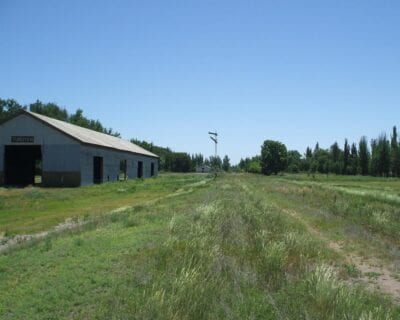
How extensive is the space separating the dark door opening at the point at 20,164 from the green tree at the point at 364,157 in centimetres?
8873

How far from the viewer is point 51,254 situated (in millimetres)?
10852

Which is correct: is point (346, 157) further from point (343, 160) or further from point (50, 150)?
point (50, 150)

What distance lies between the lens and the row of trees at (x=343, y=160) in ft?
379

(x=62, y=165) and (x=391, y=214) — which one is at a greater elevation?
(x=62, y=165)

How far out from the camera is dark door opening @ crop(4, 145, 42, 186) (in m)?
48.7

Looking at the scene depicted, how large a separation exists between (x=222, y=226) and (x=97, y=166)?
40.6 metres

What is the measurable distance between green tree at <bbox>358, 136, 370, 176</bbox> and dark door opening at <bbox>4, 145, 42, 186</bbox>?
88.7 metres

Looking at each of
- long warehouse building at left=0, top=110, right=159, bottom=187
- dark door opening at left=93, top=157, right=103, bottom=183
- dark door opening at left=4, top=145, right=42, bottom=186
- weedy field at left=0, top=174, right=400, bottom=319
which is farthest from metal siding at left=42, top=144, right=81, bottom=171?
weedy field at left=0, top=174, right=400, bottom=319

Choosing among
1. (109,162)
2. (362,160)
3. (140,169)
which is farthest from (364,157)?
(109,162)

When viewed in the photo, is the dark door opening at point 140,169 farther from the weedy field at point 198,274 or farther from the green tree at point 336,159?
the green tree at point 336,159

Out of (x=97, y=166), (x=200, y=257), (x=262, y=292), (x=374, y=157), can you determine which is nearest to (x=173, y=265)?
(x=200, y=257)

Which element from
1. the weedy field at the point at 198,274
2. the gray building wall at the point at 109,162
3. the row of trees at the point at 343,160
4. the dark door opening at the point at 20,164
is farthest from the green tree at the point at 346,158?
the weedy field at the point at 198,274

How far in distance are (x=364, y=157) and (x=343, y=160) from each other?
11.3m

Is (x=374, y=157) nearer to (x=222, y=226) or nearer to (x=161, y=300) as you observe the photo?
(x=222, y=226)
